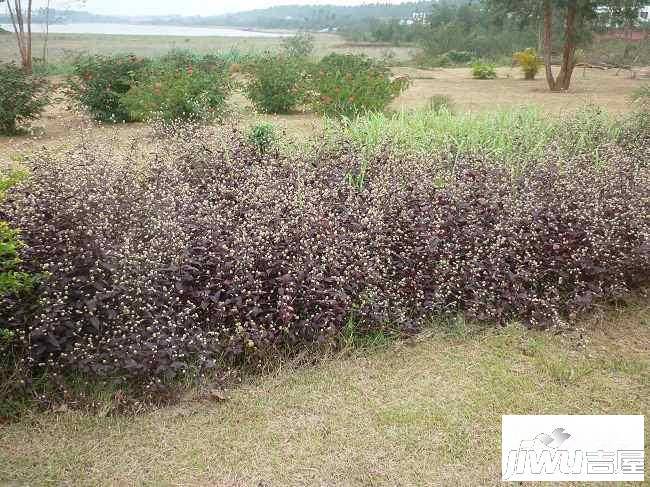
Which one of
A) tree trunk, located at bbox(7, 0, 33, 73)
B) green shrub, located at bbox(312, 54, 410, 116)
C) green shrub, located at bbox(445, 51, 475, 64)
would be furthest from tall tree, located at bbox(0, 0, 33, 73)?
green shrub, located at bbox(445, 51, 475, 64)

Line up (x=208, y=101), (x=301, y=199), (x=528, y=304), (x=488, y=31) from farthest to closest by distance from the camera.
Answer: (x=488, y=31) → (x=208, y=101) → (x=301, y=199) → (x=528, y=304)

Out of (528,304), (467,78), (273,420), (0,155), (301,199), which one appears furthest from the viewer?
(467,78)

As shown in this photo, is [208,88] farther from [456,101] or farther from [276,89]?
[456,101]

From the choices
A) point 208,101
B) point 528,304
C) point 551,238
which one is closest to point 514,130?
point 551,238

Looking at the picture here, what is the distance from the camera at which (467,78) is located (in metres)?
19.9

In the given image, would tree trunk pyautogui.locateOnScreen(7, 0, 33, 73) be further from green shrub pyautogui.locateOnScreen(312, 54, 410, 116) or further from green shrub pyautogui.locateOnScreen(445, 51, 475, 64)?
green shrub pyautogui.locateOnScreen(445, 51, 475, 64)

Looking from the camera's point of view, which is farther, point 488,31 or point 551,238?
point 488,31

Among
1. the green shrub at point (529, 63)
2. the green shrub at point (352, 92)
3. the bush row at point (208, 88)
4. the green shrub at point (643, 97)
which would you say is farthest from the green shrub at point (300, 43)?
the green shrub at point (643, 97)

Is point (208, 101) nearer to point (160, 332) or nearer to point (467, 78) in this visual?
point (160, 332)

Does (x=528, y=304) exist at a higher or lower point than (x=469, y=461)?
higher

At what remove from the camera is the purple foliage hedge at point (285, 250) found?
3012 mm

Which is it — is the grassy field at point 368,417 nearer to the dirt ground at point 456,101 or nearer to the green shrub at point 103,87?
the dirt ground at point 456,101

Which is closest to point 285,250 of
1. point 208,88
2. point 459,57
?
point 208,88

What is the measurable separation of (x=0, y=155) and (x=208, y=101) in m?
2.95
